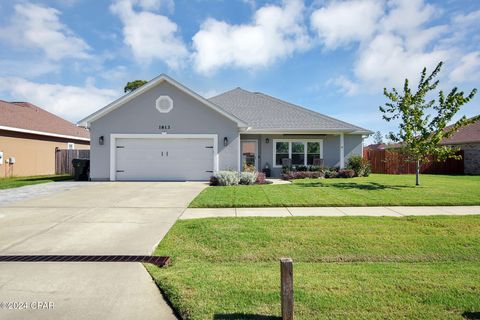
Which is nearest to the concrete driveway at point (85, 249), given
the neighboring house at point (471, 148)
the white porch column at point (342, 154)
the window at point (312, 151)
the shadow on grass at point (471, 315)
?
the shadow on grass at point (471, 315)

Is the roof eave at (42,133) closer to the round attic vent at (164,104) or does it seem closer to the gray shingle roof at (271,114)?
the round attic vent at (164,104)

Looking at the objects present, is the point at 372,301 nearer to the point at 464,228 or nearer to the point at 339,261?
the point at 339,261

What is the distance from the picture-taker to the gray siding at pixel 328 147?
1792 centimetres

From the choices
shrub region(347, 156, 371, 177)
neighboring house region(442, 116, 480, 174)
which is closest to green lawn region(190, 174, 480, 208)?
shrub region(347, 156, 371, 177)

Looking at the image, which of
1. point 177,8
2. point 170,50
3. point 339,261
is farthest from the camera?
point 170,50

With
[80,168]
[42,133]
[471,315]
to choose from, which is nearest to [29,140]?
[42,133]

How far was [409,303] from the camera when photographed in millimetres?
3238

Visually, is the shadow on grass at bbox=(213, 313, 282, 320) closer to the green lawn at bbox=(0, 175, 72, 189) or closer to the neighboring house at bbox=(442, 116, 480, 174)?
the green lawn at bbox=(0, 175, 72, 189)

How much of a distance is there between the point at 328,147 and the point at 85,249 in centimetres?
1564

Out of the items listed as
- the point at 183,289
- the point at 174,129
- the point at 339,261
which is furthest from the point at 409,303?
the point at 174,129

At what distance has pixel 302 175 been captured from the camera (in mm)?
16672

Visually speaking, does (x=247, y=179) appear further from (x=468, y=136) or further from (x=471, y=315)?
(x=468, y=136)

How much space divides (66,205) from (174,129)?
774 cm

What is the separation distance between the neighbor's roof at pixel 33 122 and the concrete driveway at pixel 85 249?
1197 centimetres
